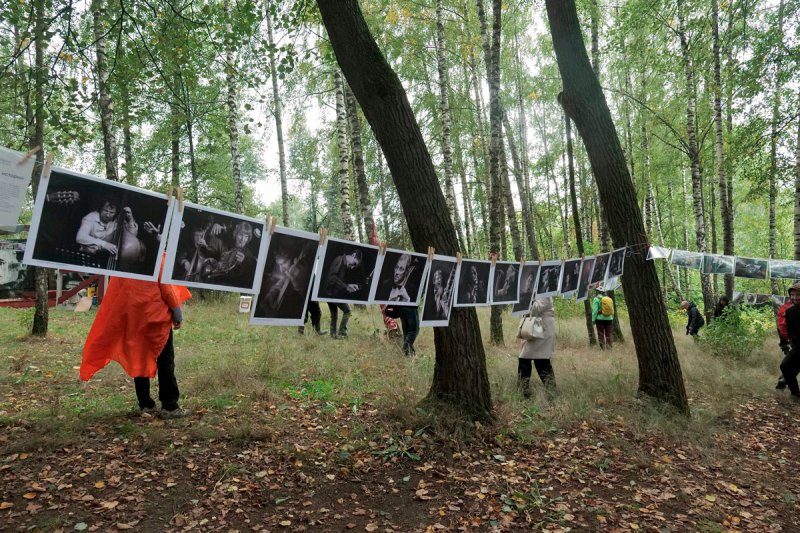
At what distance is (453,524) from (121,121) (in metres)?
6.98

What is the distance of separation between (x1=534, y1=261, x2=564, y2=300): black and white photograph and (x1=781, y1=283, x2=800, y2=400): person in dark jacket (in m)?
4.26

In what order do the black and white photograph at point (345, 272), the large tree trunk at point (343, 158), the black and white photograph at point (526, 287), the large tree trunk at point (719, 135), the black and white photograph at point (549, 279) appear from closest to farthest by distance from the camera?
the black and white photograph at point (345, 272) → the black and white photograph at point (526, 287) → the black and white photograph at point (549, 279) → the large tree trunk at point (719, 135) → the large tree trunk at point (343, 158)

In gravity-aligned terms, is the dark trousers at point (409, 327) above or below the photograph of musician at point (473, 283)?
below

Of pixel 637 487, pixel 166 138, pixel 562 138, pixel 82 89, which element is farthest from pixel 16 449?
pixel 562 138

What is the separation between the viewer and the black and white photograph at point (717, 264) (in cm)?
995

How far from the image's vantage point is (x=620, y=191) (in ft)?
20.1

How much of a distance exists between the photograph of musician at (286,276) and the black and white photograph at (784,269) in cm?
1098

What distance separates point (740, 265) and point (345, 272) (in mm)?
10507

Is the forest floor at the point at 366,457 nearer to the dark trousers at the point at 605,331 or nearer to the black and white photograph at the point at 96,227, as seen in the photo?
the black and white photograph at the point at 96,227

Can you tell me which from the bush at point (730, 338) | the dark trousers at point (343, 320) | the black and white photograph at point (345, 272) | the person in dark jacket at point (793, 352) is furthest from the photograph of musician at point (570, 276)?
the bush at point (730, 338)

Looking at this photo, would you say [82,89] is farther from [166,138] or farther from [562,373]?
[166,138]

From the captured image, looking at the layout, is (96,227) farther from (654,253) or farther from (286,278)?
(654,253)

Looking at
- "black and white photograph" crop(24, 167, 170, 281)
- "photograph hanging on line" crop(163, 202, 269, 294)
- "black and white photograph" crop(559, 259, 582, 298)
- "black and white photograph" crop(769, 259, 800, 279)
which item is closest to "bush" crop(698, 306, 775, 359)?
"black and white photograph" crop(769, 259, 800, 279)

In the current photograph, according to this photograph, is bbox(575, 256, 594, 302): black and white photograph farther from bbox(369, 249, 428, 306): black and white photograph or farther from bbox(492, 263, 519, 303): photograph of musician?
bbox(369, 249, 428, 306): black and white photograph
